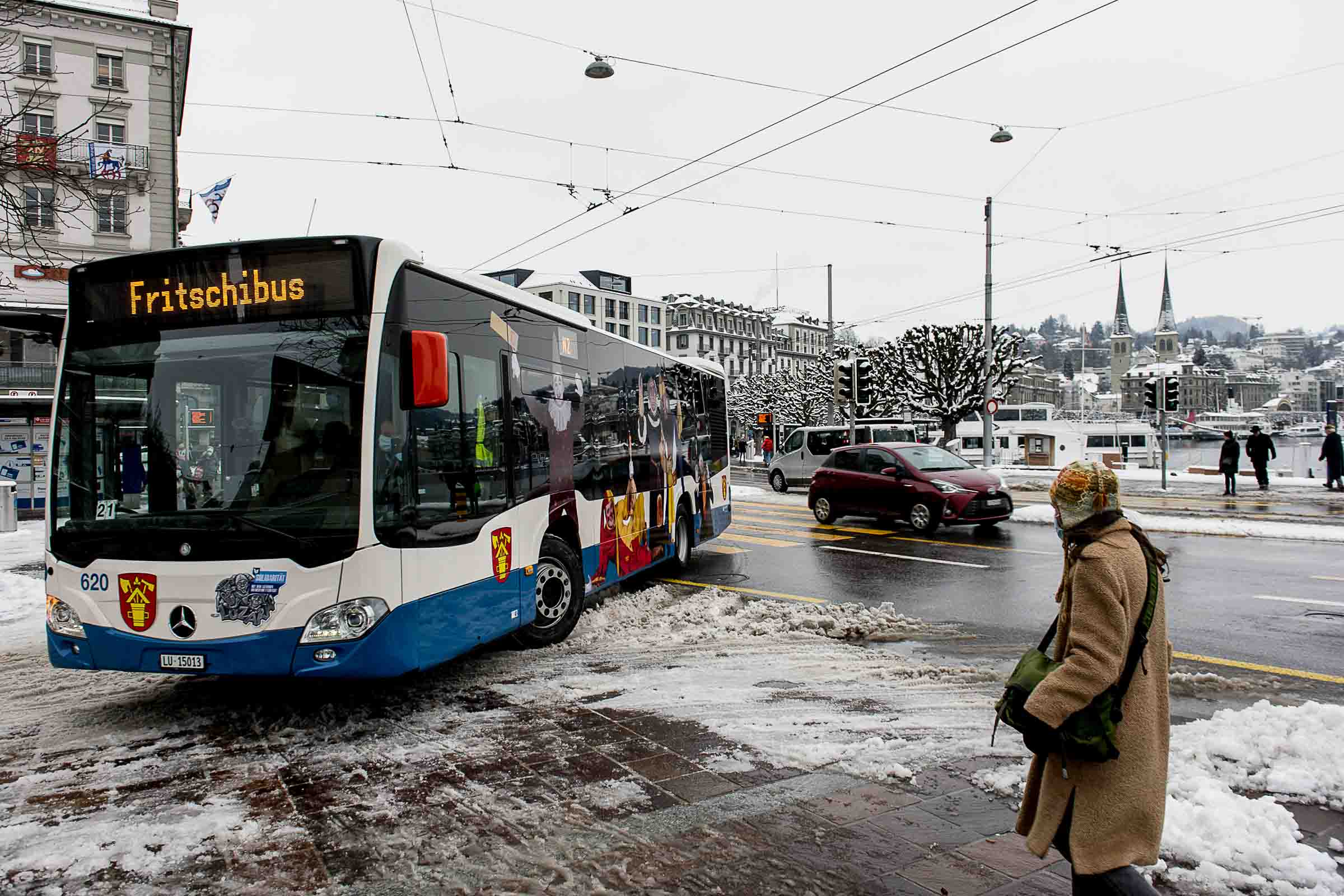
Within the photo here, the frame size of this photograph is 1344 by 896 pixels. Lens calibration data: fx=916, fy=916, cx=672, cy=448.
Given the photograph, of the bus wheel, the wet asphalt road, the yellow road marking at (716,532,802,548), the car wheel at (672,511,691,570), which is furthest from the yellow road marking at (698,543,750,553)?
the bus wheel

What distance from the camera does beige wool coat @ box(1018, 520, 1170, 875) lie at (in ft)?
8.50

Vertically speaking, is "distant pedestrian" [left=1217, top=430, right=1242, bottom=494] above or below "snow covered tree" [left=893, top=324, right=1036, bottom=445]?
below

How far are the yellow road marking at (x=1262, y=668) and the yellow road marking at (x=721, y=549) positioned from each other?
794 centimetres

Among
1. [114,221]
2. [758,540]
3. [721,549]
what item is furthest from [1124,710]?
[114,221]

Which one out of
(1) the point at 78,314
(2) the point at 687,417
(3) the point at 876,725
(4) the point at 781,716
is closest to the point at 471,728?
(4) the point at 781,716

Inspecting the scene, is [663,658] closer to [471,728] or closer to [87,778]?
[471,728]

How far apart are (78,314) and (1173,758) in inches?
270

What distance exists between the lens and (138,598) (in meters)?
5.39

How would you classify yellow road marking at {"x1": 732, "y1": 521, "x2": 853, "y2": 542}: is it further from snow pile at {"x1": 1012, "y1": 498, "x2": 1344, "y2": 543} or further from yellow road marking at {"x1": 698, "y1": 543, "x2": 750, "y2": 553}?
snow pile at {"x1": 1012, "y1": 498, "x2": 1344, "y2": 543}

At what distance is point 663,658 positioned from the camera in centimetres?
721

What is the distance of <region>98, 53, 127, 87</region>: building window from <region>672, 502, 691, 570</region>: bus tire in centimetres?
3967

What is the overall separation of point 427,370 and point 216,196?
1574 centimetres

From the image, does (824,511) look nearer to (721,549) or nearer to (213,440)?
(721,549)

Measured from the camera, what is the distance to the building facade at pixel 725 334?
445ft
